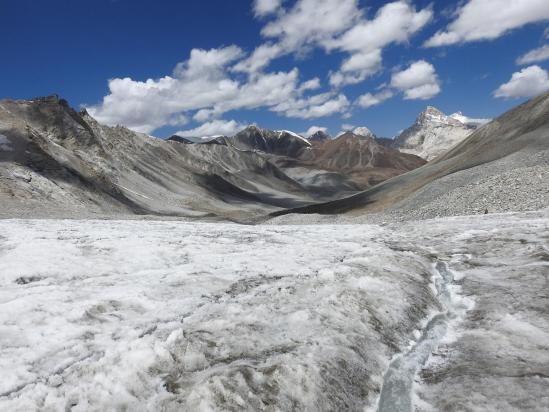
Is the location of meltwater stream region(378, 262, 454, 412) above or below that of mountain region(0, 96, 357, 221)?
below

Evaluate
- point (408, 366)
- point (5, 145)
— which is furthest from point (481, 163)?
point (5, 145)

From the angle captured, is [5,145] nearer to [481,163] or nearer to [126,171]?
[126,171]

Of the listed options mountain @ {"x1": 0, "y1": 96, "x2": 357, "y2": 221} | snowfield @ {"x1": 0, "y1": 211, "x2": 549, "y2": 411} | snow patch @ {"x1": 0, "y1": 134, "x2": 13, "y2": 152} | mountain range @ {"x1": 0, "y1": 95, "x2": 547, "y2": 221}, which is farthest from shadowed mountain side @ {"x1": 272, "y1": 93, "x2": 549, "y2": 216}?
snow patch @ {"x1": 0, "y1": 134, "x2": 13, "y2": 152}

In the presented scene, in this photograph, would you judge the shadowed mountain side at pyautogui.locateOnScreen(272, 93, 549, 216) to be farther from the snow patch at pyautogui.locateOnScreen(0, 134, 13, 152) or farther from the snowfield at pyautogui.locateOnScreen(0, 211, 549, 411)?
the snow patch at pyautogui.locateOnScreen(0, 134, 13, 152)

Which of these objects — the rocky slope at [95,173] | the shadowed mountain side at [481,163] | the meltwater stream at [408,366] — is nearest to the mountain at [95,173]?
the rocky slope at [95,173]

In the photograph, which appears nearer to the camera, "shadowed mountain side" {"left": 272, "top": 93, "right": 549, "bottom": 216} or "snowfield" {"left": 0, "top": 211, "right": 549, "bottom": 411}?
"snowfield" {"left": 0, "top": 211, "right": 549, "bottom": 411}

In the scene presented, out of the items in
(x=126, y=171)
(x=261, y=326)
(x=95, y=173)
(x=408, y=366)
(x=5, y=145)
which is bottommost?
(x=408, y=366)

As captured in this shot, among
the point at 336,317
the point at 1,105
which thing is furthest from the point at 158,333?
the point at 1,105
